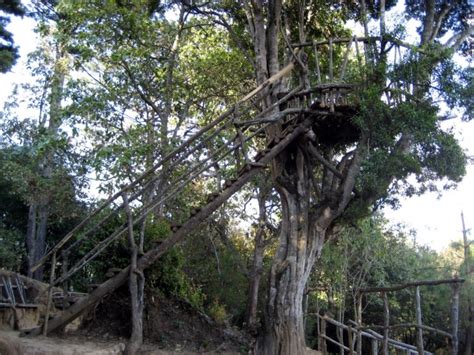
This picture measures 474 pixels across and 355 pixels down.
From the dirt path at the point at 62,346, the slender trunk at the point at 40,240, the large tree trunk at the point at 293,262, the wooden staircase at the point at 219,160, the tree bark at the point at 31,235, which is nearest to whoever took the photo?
the dirt path at the point at 62,346

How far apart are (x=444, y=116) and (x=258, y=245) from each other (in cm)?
551

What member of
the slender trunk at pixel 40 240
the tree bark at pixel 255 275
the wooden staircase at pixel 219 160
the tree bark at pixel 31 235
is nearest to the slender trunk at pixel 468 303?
the tree bark at pixel 255 275

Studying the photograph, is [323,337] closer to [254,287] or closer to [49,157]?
[254,287]

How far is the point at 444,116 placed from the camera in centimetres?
934

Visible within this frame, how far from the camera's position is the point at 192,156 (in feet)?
41.5

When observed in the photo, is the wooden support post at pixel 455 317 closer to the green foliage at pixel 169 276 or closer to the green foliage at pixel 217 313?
the green foliage at pixel 169 276

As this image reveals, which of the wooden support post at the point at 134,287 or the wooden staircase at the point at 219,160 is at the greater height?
the wooden staircase at the point at 219,160

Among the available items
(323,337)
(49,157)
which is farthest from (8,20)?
(323,337)

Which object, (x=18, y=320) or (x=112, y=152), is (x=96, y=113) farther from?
(x=18, y=320)

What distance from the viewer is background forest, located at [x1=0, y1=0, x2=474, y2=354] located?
30.3ft

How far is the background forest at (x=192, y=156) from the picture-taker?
924 cm

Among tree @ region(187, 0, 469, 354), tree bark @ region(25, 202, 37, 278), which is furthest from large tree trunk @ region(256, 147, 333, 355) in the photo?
tree bark @ region(25, 202, 37, 278)

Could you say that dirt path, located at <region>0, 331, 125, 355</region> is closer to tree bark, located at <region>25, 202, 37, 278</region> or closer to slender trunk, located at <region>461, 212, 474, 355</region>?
tree bark, located at <region>25, 202, 37, 278</region>

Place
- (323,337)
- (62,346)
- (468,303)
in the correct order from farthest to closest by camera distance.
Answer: (468,303) < (323,337) < (62,346)
